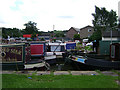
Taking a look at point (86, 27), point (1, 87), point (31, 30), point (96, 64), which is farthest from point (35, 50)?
point (31, 30)

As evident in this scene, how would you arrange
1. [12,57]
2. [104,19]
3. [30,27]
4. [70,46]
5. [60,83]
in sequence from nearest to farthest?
[60,83]
[12,57]
[70,46]
[104,19]
[30,27]

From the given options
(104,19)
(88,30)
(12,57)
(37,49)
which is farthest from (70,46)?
(88,30)

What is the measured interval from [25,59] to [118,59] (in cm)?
751

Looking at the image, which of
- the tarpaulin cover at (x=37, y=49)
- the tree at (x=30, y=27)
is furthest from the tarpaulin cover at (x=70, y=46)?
the tree at (x=30, y=27)

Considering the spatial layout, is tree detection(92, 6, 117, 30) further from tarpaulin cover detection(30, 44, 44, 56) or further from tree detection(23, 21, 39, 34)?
tree detection(23, 21, 39, 34)

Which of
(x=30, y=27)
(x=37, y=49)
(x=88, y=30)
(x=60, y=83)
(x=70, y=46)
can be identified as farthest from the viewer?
(x=30, y=27)

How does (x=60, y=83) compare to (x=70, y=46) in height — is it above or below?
below

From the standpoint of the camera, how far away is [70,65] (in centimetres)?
1517

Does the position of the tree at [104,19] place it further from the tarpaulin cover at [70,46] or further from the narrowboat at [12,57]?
the narrowboat at [12,57]

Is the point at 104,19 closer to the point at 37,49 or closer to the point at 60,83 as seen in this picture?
the point at 37,49

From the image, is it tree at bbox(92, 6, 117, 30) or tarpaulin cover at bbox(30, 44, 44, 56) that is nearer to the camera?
tarpaulin cover at bbox(30, 44, 44, 56)

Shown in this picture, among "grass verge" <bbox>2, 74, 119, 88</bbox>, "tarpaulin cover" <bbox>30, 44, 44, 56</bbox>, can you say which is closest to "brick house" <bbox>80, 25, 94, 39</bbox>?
"tarpaulin cover" <bbox>30, 44, 44, 56</bbox>

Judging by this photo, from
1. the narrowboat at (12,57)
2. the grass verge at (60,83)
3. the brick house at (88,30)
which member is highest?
the brick house at (88,30)

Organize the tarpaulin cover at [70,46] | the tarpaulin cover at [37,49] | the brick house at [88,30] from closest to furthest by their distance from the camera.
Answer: the tarpaulin cover at [37,49] → the tarpaulin cover at [70,46] → the brick house at [88,30]
